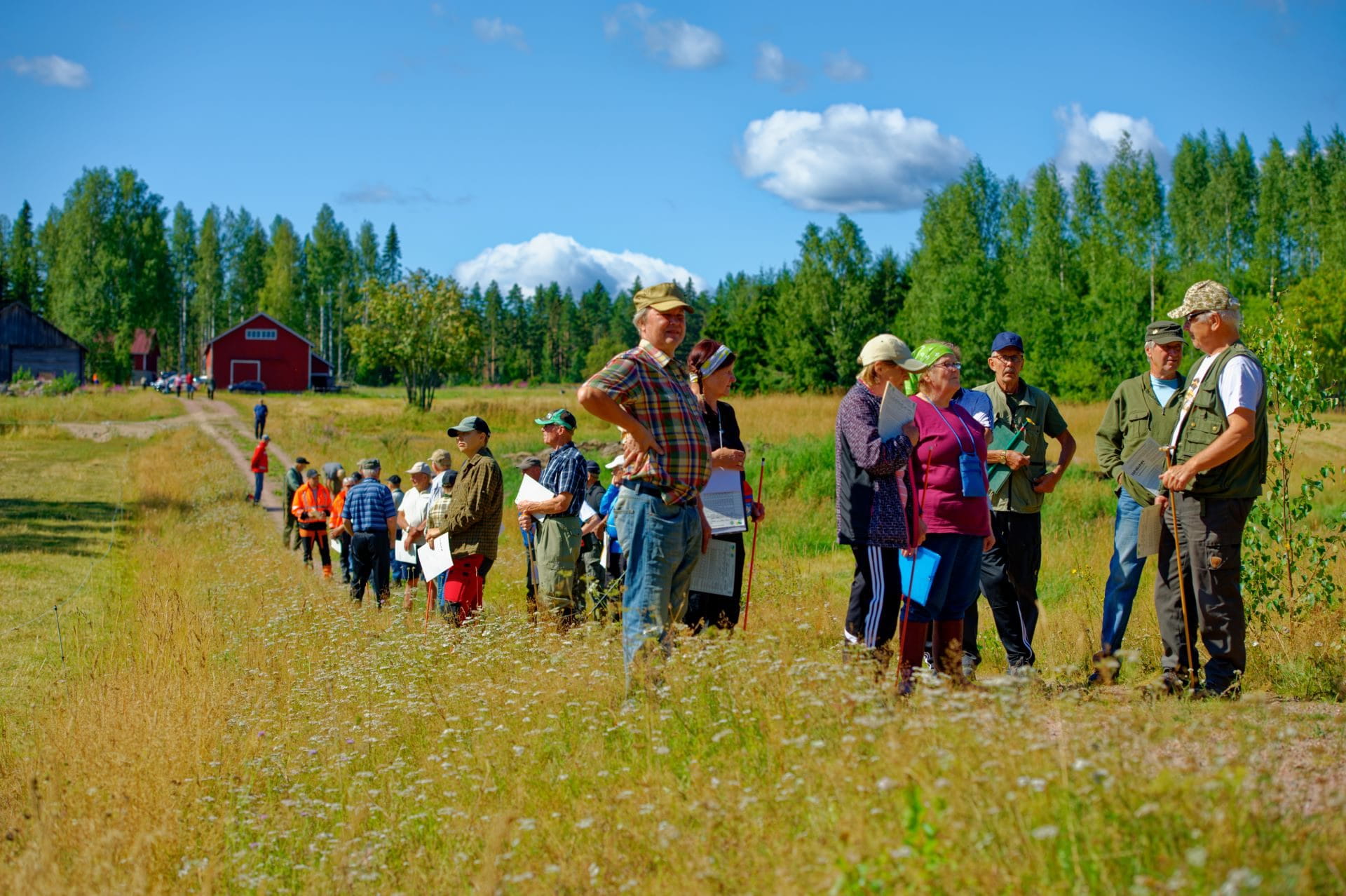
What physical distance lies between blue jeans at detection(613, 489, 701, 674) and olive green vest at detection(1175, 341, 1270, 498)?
2.52m

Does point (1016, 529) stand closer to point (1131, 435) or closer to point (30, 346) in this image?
point (1131, 435)

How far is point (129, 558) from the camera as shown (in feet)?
48.0

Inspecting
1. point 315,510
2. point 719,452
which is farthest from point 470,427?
point 315,510

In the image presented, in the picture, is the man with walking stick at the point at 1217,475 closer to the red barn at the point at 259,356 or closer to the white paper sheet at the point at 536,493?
the white paper sheet at the point at 536,493

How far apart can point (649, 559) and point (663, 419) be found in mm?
612

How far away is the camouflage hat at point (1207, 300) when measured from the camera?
5.23 meters

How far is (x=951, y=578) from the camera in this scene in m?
5.18

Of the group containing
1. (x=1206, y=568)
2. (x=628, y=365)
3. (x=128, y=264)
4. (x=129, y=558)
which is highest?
(x=128, y=264)

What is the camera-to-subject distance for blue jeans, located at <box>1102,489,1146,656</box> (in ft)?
19.6

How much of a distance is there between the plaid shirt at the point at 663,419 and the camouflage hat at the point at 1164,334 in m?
2.88

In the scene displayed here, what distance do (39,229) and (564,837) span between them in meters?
96.7

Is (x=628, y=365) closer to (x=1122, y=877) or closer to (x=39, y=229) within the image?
(x=1122, y=877)

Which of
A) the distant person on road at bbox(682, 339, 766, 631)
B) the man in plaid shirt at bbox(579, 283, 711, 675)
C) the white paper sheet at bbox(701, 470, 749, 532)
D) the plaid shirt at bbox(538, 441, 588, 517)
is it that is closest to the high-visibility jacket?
the plaid shirt at bbox(538, 441, 588, 517)

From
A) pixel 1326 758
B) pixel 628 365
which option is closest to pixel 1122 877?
pixel 1326 758
